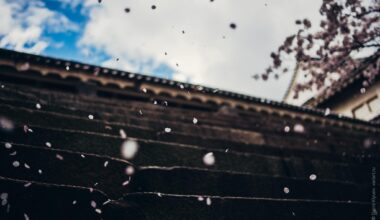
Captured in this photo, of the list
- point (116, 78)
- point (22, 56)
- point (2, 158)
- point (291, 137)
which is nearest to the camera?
point (2, 158)

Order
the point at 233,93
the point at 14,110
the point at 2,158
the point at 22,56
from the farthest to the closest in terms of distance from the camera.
Result: the point at 233,93, the point at 22,56, the point at 14,110, the point at 2,158

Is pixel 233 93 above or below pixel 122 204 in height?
above

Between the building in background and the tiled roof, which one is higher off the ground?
the building in background

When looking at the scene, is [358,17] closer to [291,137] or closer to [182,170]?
[291,137]

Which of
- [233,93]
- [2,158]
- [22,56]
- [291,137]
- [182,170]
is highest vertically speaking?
[233,93]

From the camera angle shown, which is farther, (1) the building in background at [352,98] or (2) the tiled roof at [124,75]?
(1) the building in background at [352,98]

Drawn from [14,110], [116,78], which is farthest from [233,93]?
[14,110]

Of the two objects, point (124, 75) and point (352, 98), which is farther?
point (352, 98)

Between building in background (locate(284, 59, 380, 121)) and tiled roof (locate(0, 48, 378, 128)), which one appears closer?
tiled roof (locate(0, 48, 378, 128))

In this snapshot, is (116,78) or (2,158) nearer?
(2,158)

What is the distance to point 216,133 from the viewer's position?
11.1 feet

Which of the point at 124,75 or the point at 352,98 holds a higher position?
the point at 352,98

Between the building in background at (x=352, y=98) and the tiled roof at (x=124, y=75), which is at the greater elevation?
the building in background at (x=352, y=98)

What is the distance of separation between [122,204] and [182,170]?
57 cm
